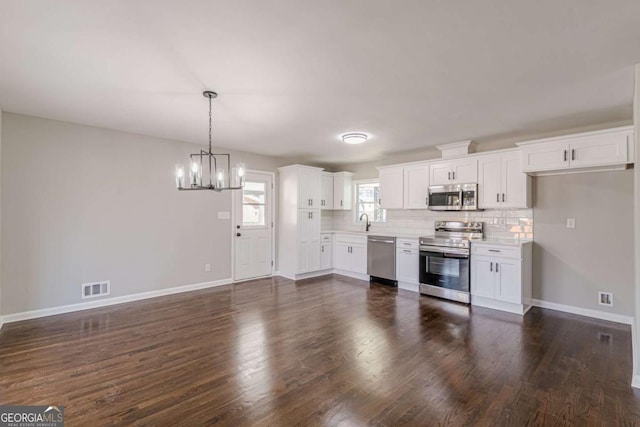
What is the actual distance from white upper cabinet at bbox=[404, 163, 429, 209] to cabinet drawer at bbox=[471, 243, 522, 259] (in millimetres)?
1187

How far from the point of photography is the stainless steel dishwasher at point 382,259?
18.2 feet

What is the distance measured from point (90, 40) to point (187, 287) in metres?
3.97

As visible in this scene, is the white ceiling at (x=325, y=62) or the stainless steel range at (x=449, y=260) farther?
the stainless steel range at (x=449, y=260)

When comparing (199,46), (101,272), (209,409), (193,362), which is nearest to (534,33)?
(199,46)

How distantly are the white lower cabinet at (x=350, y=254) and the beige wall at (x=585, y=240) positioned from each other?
2.84 metres

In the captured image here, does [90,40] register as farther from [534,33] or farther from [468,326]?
[468,326]

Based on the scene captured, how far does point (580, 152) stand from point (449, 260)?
2.15 meters

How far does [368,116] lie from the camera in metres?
3.73

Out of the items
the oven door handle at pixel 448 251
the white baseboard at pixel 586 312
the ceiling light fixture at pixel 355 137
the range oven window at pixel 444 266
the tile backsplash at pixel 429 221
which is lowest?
the white baseboard at pixel 586 312

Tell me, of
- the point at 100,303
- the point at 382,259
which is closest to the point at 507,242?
the point at 382,259

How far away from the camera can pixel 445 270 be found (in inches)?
187

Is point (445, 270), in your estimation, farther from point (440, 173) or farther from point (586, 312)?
point (586, 312)

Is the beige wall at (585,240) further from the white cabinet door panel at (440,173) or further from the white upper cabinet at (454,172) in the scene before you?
the white cabinet door panel at (440,173)

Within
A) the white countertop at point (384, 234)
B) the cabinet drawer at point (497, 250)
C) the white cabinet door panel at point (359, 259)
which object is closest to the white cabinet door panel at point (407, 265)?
the white countertop at point (384, 234)
